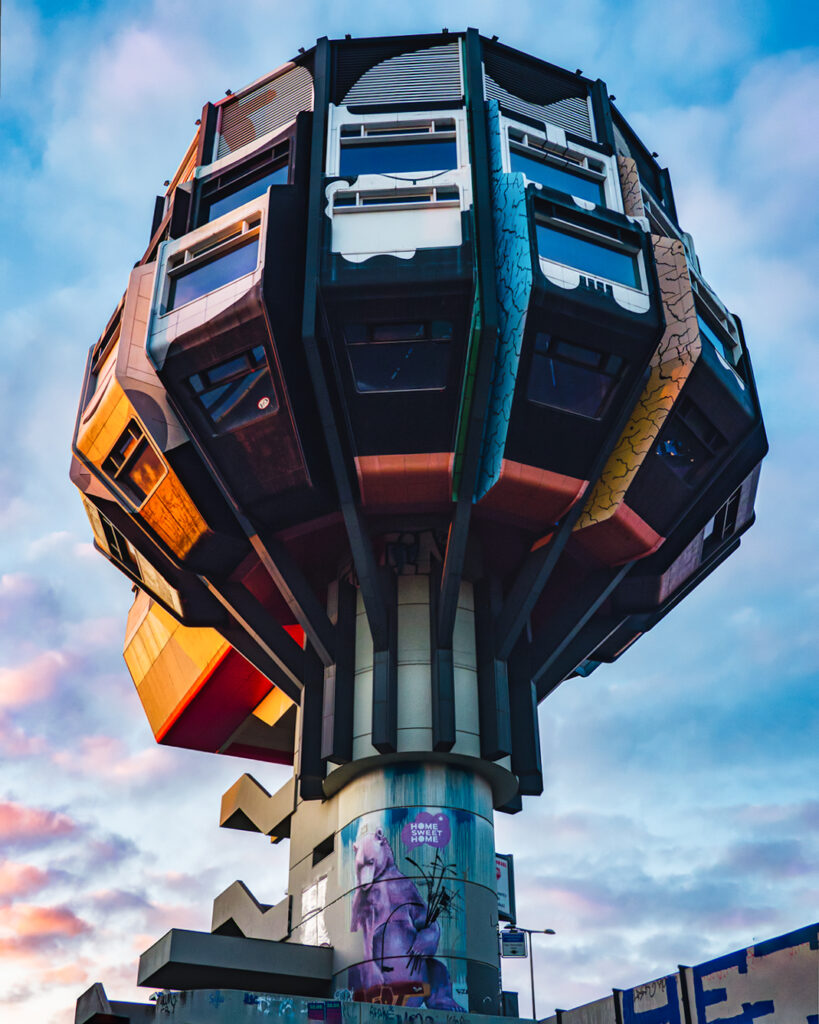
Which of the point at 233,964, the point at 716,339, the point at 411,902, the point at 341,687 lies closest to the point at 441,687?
the point at 341,687

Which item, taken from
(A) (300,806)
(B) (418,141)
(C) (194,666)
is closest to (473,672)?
(A) (300,806)

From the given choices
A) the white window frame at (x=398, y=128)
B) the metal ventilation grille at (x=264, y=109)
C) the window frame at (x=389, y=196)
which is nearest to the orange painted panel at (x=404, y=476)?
the window frame at (x=389, y=196)

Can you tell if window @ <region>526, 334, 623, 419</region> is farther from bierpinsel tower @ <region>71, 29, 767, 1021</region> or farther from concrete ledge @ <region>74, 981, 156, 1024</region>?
concrete ledge @ <region>74, 981, 156, 1024</region>

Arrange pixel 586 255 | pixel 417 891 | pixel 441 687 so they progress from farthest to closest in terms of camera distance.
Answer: pixel 441 687 → pixel 586 255 → pixel 417 891

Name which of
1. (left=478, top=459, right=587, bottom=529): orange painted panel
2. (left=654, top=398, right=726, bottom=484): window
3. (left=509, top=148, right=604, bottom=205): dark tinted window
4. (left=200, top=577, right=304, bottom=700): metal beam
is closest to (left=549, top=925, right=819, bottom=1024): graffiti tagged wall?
(left=478, top=459, right=587, bottom=529): orange painted panel

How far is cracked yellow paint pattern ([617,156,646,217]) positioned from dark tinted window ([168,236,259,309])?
13.9m

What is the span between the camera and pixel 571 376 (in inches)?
1374

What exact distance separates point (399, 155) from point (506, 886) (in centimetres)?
2752

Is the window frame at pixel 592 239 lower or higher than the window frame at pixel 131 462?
higher

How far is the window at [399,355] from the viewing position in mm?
34156

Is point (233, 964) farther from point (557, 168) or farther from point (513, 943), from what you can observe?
point (557, 168)

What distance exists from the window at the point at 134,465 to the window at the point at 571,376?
1320cm

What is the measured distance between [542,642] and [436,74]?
22.0 metres

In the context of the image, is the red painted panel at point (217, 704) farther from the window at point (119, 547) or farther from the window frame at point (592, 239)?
the window frame at point (592, 239)
